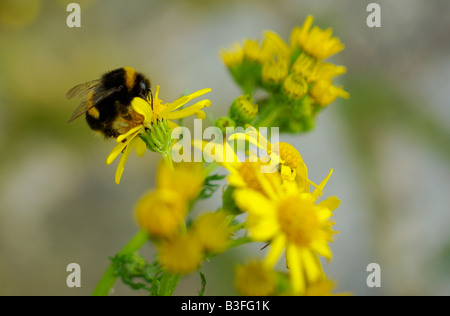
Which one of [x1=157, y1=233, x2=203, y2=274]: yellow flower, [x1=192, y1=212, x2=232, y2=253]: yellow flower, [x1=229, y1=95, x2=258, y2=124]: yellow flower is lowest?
[x1=157, y1=233, x2=203, y2=274]: yellow flower

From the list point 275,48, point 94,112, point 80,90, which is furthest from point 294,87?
point 80,90

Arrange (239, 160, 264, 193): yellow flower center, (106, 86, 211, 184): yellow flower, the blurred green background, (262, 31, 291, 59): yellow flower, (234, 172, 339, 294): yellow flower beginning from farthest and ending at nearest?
the blurred green background
(262, 31, 291, 59): yellow flower
(106, 86, 211, 184): yellow flower
(239, 160, 264, 193): yellow flower center
(234, 172, 339, 294): yellow flower

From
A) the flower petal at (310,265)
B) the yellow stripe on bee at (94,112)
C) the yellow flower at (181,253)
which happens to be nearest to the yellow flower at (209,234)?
the yellow flower at (181,253)

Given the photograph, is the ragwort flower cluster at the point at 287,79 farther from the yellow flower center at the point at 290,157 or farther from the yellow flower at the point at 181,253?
the yellow flower at the point at 181,253

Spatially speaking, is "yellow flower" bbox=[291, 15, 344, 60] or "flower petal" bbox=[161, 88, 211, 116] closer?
"flower petal" bbox=[161, 88, 211, 116]

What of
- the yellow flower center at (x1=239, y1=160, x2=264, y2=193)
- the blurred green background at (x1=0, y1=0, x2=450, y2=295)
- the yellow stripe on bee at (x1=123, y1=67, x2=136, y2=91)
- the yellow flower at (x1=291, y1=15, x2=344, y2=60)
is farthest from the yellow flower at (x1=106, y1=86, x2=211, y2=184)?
the blurred green background at (x1=0, y1=0, x2=450, y2=295)

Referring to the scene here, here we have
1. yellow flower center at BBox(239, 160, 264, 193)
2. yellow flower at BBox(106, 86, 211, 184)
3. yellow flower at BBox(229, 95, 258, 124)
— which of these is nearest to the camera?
yellow flower center at BBox(239, 160, 264, 193)

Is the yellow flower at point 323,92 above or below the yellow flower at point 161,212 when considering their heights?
above

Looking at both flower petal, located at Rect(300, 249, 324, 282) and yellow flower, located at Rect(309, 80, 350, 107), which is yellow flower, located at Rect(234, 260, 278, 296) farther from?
yellow flower, located at Rect(309, 80, 350, 107)
